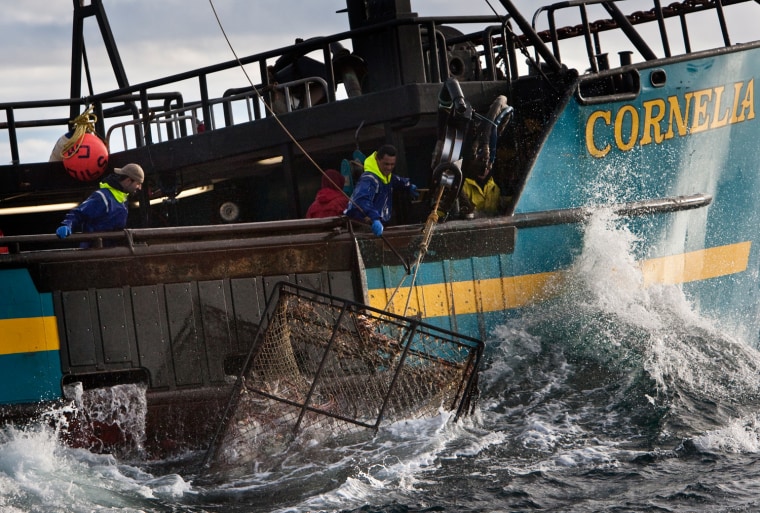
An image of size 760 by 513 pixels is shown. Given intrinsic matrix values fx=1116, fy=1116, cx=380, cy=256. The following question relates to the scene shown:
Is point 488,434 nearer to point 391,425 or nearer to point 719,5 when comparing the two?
point 391,425

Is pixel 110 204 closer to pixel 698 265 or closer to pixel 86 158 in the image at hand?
pixel 86 158

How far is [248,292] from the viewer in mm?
7484

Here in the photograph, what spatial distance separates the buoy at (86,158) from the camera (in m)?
10.3

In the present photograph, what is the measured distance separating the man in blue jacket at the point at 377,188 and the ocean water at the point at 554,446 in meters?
1.28

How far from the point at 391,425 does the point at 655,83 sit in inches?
155

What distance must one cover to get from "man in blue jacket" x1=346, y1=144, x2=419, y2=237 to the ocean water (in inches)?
50.6

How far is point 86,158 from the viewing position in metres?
10.4

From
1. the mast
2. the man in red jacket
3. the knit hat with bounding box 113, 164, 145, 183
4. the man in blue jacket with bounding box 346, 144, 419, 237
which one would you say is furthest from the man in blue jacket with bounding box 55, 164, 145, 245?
the mast

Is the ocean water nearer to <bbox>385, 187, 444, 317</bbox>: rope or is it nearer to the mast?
<bbox>385, 187, 444, 317</bbox>: rope

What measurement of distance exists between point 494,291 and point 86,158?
14.0 ft

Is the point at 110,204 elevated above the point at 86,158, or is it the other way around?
the point at 86,158

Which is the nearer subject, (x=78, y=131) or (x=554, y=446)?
(x=554, y=446)

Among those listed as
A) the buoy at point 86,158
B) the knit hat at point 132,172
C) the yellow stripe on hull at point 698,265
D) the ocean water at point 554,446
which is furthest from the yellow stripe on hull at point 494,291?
the buoy at point 86,158

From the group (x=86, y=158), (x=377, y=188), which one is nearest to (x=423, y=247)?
(x=377, y=188)
